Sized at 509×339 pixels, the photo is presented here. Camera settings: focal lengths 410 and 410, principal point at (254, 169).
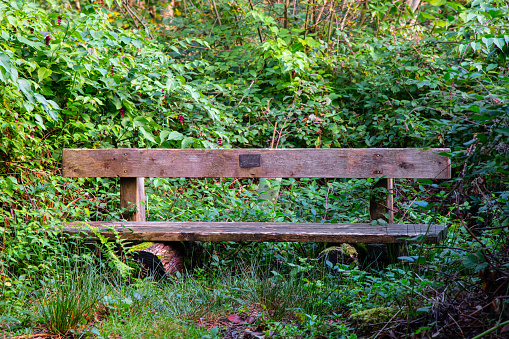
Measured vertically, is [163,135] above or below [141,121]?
below

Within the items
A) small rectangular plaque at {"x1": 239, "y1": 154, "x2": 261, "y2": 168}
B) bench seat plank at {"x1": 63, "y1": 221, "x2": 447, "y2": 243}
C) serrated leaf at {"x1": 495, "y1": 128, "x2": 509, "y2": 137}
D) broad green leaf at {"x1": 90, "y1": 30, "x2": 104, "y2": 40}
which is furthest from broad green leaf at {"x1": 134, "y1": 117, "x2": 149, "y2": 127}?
serrated leaf at {"x1": 495, "y1": 128, "x2": 509, "y2": 137}

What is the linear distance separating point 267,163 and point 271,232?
678 millimetres

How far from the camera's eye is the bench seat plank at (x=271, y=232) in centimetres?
291

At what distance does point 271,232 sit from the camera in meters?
2.99

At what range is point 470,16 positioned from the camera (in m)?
3.65

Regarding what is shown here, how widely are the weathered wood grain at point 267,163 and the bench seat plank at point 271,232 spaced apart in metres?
0.42

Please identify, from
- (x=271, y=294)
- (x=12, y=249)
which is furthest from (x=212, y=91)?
(x=271, y=294)

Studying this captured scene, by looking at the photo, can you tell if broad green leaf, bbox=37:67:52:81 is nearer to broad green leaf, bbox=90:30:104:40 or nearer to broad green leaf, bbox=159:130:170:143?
broad green leaf, bbox=90:30:104:40

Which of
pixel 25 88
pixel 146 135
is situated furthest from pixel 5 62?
pixel 146 135

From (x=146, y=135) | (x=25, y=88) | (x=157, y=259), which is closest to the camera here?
(x=25, y=88)

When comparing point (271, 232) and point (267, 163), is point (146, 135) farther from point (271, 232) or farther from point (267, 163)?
point (271, 232)

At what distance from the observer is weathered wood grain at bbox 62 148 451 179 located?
3.29 m

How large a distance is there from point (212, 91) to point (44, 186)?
3225 mm

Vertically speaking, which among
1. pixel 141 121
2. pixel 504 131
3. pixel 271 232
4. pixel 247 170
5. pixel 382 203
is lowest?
pixel 271 232
